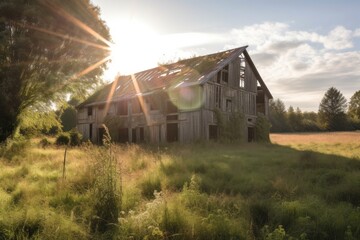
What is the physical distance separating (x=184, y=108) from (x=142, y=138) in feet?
18.6

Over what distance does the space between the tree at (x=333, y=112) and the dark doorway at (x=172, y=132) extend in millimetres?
A: 58006

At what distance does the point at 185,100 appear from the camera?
24109 millimetres

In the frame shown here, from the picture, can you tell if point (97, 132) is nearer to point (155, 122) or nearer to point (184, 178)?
point (155, 122)

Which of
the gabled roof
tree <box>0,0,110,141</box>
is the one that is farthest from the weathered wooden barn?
tree <box>0,0,110,141</box>

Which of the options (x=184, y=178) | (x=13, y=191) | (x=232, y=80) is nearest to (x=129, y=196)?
(x=184, y=178)

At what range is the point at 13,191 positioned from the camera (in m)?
7.53

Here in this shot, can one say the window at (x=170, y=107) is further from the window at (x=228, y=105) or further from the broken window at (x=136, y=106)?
the window at (x=228, y=105)

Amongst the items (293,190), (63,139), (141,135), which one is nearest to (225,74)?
(141,135)

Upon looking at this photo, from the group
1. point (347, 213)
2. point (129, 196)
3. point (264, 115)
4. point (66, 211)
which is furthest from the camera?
point (264, 115)

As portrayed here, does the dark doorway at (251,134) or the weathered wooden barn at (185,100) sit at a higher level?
the weathered wooden barn at (185,100)

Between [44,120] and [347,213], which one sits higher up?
[44,120]

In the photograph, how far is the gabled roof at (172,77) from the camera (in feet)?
79.9

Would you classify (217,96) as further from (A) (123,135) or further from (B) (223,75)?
(A) (123,135)

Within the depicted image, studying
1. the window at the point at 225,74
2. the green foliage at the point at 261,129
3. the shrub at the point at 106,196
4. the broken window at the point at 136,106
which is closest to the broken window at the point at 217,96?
the window at the point at 225,74
